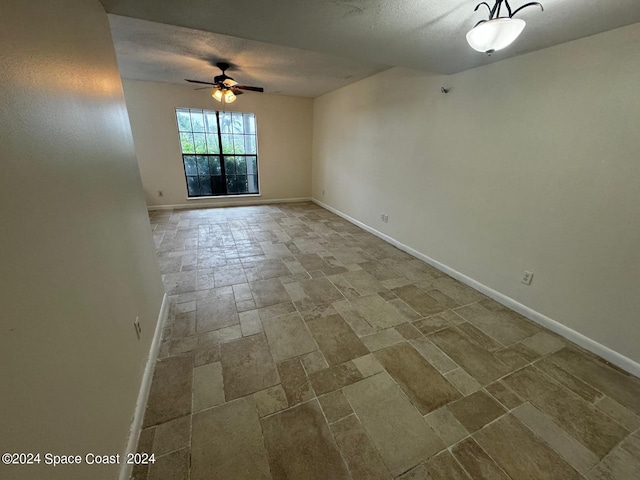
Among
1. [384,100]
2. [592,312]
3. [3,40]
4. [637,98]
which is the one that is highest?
[384,100]

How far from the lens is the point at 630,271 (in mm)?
1782

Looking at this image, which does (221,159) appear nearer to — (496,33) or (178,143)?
(178,143)

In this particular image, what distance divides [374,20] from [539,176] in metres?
1.82

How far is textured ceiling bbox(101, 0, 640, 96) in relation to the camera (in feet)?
4.90

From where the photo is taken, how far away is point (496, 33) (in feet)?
4.48

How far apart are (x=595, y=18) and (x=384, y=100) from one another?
8.15 feet

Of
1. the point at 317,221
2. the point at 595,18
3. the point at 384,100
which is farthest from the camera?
the point at 317,221

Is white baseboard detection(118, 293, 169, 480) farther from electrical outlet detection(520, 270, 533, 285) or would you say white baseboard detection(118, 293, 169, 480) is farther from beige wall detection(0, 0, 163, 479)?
electrical outlet detection(520, 270, 533, 285)

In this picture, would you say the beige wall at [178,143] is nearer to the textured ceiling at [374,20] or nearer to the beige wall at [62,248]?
the textured ceiling at [374,20]

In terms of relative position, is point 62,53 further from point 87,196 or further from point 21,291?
point 21,291

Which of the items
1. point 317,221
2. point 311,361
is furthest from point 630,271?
point 317,221

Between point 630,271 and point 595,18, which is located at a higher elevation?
point 595,18

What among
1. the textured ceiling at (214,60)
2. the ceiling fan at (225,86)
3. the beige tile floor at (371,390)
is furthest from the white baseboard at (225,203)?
the beige tile floor at (371,390)

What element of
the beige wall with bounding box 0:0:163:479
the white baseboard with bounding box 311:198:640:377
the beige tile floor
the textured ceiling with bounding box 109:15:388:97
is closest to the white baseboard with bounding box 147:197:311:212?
the textured ceiling with bounding box 109:15:388:97
